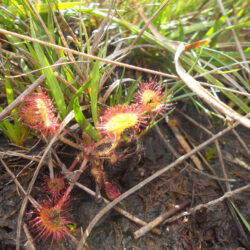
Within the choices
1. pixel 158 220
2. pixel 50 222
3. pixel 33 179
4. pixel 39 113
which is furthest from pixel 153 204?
pixel 39 113

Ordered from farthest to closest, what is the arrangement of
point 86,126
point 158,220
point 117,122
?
point 158,220
point 86,126
point 117,122

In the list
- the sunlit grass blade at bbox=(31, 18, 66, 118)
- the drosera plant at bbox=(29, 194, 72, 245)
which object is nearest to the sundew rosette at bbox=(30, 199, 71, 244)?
the drosera plant at bbox=(29, 194, 72, 245)

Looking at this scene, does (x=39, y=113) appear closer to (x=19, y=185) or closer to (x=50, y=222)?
(x=19, y=185)

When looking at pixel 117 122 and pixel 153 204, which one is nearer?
pixel 117 122

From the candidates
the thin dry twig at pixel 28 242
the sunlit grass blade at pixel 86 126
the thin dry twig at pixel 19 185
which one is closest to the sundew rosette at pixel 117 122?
the sunlit grass blade at pixel 86 126

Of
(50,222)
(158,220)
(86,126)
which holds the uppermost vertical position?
(86,126)

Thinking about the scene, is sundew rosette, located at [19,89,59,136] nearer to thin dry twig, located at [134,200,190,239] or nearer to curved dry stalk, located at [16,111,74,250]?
curved dry stalk, located at [16,111,74,250]

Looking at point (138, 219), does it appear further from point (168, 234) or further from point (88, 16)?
point (88, 16)

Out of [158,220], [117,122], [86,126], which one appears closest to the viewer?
[117,122]
